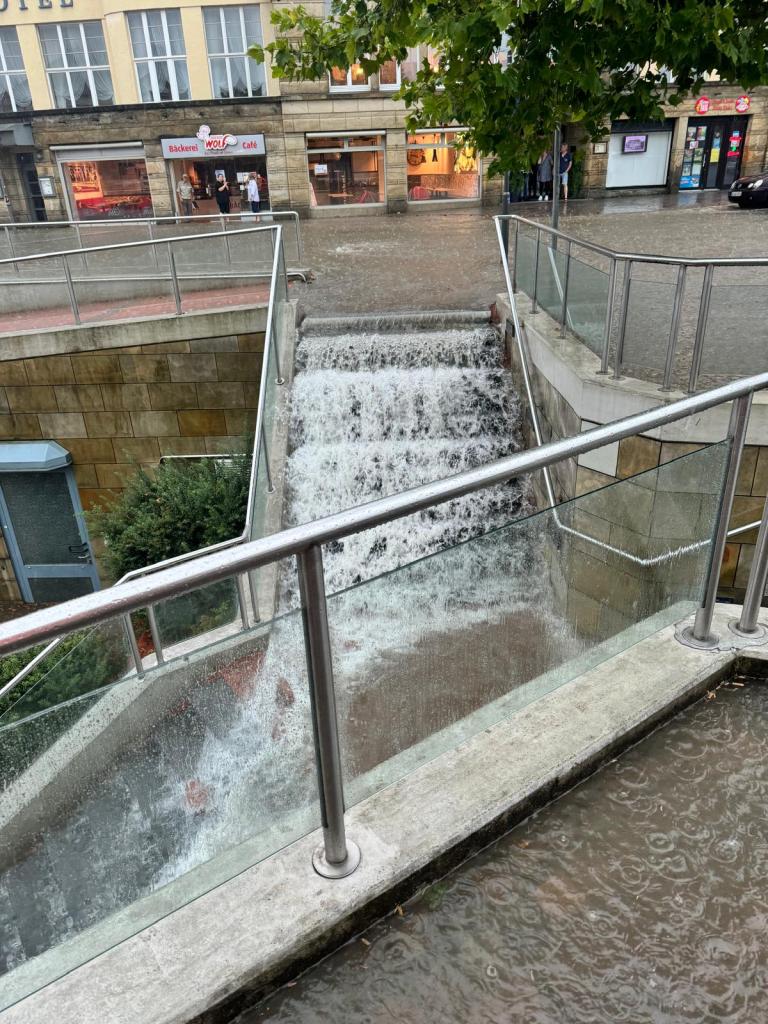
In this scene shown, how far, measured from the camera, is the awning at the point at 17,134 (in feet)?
83.4

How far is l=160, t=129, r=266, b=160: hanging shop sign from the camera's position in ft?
81.6

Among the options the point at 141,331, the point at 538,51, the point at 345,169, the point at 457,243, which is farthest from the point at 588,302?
the point at 345,169

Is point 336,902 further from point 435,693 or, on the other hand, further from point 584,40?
point 584,40

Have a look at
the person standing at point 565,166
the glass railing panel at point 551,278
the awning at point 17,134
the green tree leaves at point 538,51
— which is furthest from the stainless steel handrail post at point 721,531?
the awning at point 17,134

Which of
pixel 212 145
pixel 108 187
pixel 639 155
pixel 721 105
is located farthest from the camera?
pixel 639 155

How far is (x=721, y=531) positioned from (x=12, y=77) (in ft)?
100

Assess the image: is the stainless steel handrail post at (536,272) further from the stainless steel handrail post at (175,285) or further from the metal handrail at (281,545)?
the metal handrail at (281,545)

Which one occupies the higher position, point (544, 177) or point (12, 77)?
point (12, 77)

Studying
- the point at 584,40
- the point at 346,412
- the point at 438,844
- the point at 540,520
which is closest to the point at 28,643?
the point at 438,844

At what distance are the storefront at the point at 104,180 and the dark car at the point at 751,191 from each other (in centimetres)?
1874

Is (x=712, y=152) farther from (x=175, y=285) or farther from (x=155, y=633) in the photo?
(x=155, y=633)

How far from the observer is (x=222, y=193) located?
2578 cm

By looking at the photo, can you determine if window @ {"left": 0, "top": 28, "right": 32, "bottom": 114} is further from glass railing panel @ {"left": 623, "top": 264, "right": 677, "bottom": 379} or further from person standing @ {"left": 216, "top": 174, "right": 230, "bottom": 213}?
glass railing panel @ {"left": 623, "top": 264, "right": 677, "bottom": 379}

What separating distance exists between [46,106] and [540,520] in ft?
97.0
